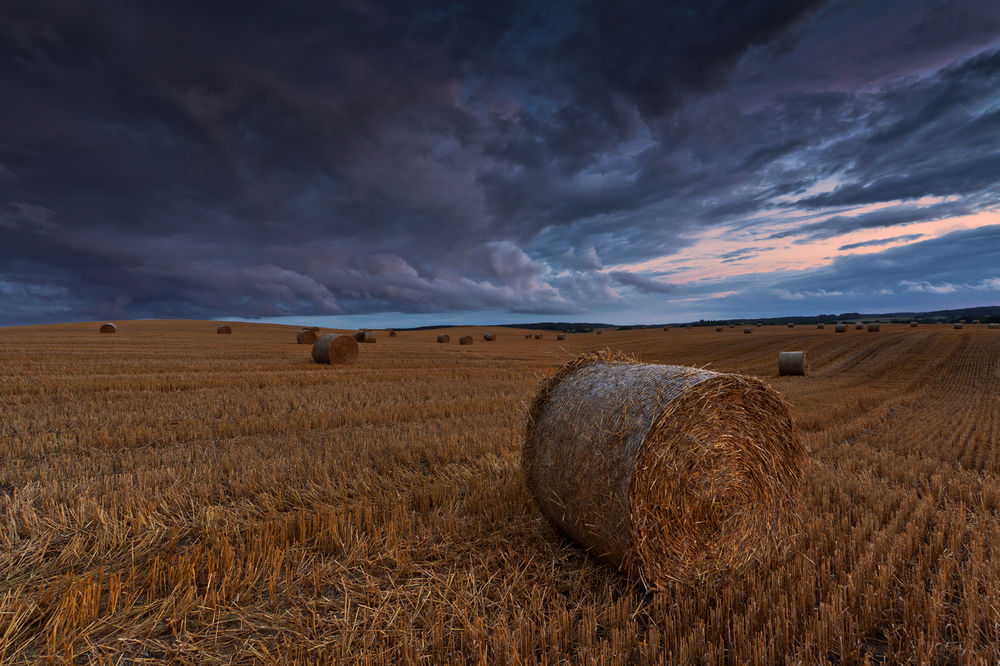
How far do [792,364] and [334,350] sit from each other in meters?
19.8

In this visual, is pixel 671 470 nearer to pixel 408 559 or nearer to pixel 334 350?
pixel 408 559

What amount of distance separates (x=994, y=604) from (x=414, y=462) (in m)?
5.77

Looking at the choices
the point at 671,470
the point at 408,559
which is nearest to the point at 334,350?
the point at 408,559

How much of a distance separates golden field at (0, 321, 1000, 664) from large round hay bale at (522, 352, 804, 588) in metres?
0.29

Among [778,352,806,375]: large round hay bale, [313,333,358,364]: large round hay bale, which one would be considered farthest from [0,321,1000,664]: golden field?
[778,352,806,375]: large round hay bale

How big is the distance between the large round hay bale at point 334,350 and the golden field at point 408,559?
10559 mm

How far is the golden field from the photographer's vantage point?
282 centimetres

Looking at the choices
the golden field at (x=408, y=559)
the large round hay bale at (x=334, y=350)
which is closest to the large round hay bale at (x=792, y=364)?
the golden field at (x=408, y=559)

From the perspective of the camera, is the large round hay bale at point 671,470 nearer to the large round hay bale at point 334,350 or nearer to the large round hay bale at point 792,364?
the large round hay bale at point 334,350

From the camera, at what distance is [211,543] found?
4133 mm

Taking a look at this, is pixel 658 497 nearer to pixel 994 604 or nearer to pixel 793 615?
pixel 793 615

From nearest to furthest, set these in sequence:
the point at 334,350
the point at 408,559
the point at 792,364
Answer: the point at 408,559
the point at 334,350
the point at 792,364

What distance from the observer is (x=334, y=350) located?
64.4 feet

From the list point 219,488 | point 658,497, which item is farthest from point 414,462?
point 658,497
